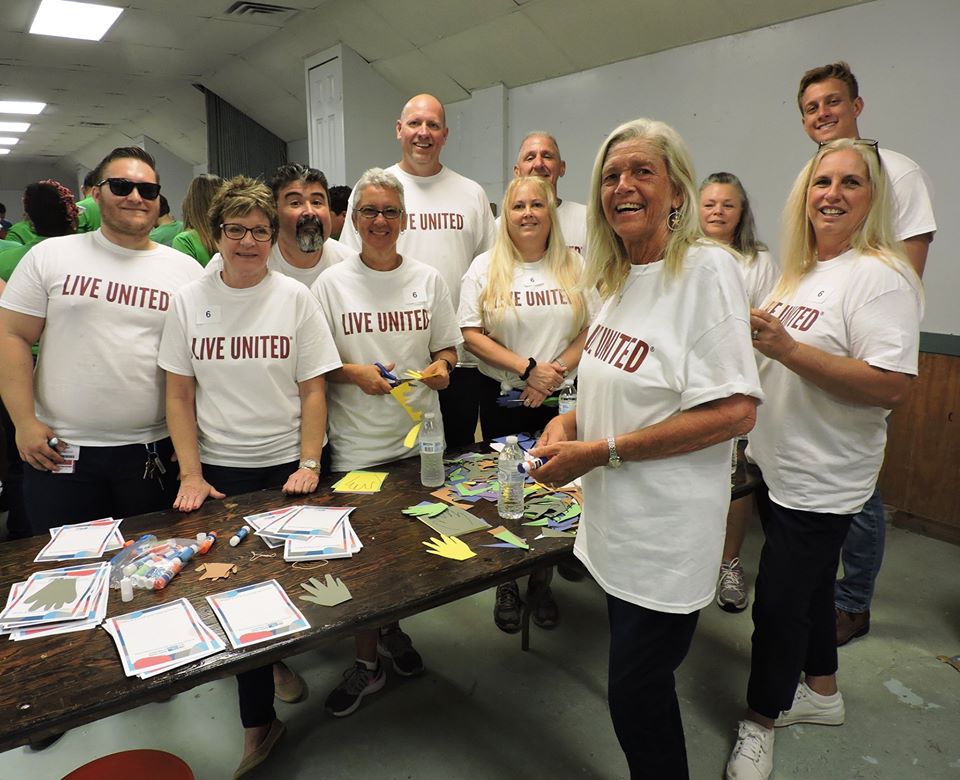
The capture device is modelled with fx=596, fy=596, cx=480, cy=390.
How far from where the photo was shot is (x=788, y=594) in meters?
1.65

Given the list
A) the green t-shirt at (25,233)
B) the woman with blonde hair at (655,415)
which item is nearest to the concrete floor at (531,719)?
the woman with blonde hair at (655,415)

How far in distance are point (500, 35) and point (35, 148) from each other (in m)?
11.5

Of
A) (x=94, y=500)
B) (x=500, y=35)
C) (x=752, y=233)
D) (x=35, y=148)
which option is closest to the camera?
(x=94, y=500)

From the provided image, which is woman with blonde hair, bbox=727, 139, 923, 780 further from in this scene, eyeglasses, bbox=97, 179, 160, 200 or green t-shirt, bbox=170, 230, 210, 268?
green t-shirt, bbox=170, 230, 210, 268

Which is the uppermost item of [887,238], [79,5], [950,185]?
[79,5]

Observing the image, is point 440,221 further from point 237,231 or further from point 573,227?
point 237,231

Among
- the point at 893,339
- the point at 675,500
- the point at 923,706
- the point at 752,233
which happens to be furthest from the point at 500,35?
the point at 923,706

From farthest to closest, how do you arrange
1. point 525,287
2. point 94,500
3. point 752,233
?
point 752,233
point 525,287
point 94,500

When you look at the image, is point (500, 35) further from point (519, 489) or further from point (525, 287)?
point (519, 489)

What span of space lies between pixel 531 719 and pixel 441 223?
1.99 metres

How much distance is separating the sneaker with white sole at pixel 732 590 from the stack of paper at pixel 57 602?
2352 millimetres

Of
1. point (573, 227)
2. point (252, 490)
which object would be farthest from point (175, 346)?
point (573, 227)

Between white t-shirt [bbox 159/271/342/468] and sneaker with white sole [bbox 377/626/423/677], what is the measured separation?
0.86m

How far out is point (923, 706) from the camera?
2064 mm
